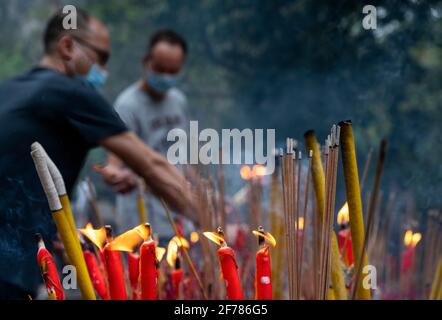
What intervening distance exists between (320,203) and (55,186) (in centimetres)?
43

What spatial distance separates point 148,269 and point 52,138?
2.40ft

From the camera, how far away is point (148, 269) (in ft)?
3.27

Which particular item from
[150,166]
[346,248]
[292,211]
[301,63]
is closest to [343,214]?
[346,248]

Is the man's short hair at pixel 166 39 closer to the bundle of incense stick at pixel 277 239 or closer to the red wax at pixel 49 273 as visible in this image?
the bundle of incense stick at pixel 277 239

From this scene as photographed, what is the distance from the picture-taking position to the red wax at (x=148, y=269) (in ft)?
3.19

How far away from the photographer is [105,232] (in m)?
1.06

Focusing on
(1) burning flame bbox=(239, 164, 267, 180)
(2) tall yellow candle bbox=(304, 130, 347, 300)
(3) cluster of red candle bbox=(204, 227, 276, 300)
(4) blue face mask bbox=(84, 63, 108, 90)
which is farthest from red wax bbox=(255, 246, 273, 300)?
(4) blue face mask bbox=(84, 63, 108, 90)

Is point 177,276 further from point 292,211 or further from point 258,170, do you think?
point 292,211

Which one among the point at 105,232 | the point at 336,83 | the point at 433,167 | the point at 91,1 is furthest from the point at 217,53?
the point at 105,232

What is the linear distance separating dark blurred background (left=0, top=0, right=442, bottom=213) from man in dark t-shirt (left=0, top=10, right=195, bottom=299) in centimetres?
84

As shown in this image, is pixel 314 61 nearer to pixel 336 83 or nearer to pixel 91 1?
pixel 336 83

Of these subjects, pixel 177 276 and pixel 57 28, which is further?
pixel 57 28

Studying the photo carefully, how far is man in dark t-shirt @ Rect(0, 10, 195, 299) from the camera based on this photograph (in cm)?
137

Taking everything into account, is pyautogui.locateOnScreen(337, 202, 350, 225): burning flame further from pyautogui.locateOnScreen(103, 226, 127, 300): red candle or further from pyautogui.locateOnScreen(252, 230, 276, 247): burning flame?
pyautogui.locateOnScreen(103, 226, 127, 300): red candle
